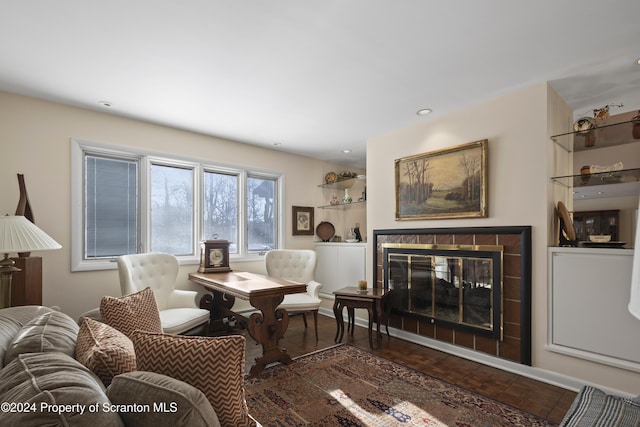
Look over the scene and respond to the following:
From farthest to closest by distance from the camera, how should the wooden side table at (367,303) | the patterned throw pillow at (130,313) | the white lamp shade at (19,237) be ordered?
the wooden side table at (367,303) < the white lamp shade at (19,237) < the patterned throw pillow at (130,313)

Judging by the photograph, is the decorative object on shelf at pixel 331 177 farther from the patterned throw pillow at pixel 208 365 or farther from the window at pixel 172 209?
the patterned throw pillow at pixel 208 365

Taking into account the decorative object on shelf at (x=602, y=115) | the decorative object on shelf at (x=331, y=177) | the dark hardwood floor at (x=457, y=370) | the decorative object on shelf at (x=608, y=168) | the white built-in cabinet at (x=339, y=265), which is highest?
the decorative object on shelf at (x=602, y=115)

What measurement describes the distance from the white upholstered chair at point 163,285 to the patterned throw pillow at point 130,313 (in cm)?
87

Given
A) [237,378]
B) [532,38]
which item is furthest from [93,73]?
[532,38]

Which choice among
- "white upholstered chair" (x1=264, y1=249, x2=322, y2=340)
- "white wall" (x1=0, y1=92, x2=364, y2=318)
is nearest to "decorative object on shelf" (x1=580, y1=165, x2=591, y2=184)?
"white upholstered chair" (x1=264, y1=249, x2=322, y2=340)

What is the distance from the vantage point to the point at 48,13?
1.74 meters

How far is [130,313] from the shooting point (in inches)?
69.4

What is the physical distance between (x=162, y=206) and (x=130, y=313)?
2196mm

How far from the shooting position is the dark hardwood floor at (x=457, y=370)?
2182mm

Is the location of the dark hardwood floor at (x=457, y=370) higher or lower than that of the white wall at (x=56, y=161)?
lower

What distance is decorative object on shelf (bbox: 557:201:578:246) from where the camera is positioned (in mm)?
2529

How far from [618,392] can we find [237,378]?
2.73 metres

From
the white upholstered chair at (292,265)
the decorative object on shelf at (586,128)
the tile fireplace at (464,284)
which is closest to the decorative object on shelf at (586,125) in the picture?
the decorative object on shelf at (586,128)

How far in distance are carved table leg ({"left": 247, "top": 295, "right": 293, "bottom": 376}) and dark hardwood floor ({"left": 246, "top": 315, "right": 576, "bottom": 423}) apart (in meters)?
0.18
